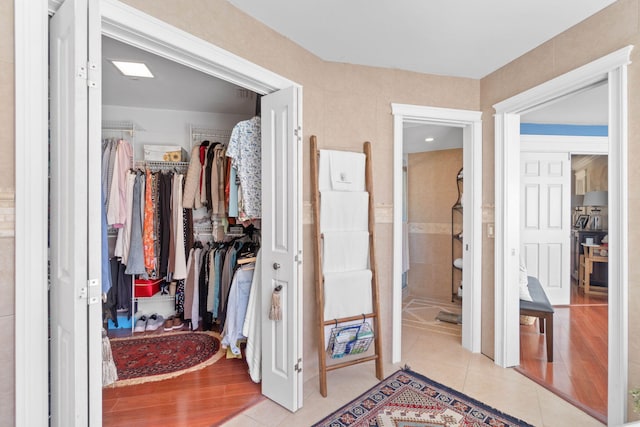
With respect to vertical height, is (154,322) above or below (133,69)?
below

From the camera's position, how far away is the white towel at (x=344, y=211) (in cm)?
226

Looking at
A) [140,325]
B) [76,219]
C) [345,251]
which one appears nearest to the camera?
[76,219]

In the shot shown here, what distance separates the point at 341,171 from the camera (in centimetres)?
232

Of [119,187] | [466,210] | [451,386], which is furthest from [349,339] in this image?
[119,187]

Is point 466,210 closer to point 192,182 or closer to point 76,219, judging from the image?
point 192,182

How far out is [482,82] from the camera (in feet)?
9.03

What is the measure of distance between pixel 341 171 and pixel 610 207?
1.62m

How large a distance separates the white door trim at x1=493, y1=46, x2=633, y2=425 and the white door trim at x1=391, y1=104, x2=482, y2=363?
0.20 metres

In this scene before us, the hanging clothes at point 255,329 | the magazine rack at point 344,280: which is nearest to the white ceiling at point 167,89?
the magazine rack at point 344,280

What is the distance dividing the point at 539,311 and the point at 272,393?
2.30 m

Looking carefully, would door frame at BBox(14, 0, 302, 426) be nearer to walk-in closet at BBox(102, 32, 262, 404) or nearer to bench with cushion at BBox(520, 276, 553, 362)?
walk-in closet at BBox(102, 32, 262, 404)

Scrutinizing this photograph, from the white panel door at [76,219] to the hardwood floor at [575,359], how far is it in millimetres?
2691

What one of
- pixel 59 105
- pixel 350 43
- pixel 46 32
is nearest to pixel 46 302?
pixel 59 105

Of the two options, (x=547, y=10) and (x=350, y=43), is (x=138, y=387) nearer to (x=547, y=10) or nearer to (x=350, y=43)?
(x=350, y=43)
